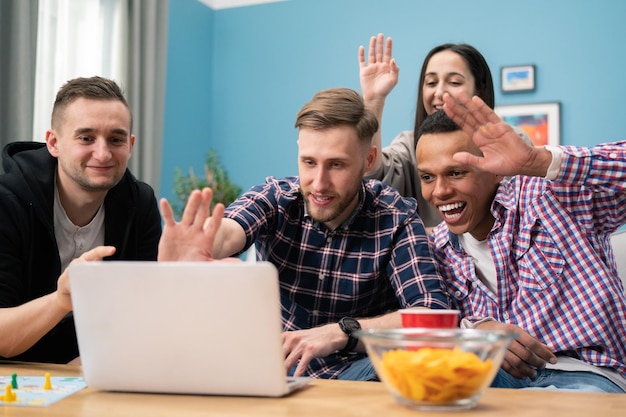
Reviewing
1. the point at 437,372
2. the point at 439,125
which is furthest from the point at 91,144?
the point at 437,372

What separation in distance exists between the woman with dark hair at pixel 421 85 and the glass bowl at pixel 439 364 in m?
1.65

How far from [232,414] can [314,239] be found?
1.02 meters

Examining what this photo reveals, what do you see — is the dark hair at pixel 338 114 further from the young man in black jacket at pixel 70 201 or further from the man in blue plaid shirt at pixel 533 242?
the young man in black jacket at pixel 70 201

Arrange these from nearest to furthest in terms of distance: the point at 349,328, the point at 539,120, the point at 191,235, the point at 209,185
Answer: the point at 191,235 → the point at 349,328 → the point at 539,120 → the point at 209,185

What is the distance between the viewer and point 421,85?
2785 mm

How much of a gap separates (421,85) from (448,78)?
0.35 feet

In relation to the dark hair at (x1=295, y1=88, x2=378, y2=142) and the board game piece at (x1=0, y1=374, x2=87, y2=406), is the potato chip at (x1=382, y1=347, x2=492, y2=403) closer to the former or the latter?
the board game piece at (x1=0, y1=374, x2=87, y2=406)

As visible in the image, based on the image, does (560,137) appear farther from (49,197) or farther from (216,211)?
(216,211)

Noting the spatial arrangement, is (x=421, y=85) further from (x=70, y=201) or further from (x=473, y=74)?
(x=70, y=201)

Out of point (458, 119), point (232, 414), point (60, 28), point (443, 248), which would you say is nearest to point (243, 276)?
point (232, 414)

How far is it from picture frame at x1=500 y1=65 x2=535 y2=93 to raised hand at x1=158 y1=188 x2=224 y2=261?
13.0 feet

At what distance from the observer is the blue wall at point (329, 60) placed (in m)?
4.71

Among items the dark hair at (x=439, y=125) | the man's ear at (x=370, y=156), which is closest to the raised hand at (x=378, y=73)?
the man's ear at (x=370, y=156)

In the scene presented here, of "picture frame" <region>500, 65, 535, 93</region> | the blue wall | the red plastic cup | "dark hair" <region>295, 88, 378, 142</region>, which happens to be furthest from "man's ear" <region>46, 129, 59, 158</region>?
"picture frame" <region>500, 65, 535, 93</region>
